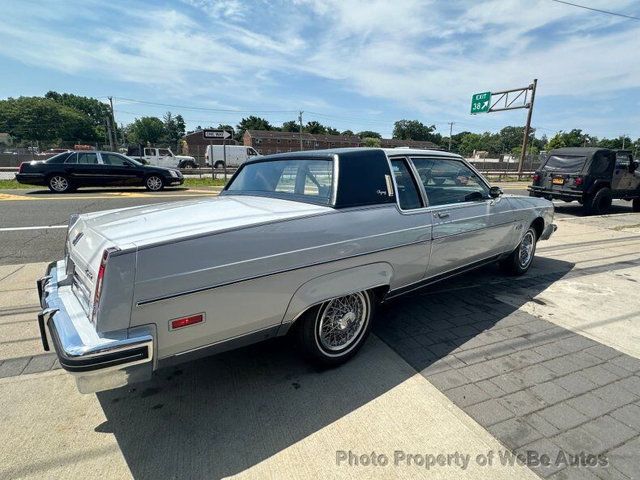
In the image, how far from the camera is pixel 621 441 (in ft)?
6.79

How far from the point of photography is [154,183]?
14.0 meters

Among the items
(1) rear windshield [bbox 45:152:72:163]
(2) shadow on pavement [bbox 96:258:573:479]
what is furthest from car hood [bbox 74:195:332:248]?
(1) rear windshield [bbox 45:152:72:163]

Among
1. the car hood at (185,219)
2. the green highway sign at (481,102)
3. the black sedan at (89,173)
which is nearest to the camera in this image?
the car hood at (185,219)

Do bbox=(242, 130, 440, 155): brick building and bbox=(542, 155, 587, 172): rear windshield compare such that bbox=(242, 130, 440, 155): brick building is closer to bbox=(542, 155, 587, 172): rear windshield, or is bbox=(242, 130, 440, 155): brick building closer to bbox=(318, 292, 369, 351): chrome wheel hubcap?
bbox=(542, 155, 587, 172): rear windshield

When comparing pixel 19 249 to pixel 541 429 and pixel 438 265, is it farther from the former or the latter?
pixel 541 429

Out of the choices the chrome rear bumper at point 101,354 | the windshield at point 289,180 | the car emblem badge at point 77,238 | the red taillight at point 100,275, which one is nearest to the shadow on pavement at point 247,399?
the chrome rear bumper at point 101,354

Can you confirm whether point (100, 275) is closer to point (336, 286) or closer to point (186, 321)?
point (186, 321)

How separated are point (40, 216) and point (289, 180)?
7.89 m

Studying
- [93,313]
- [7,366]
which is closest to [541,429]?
[93,313]

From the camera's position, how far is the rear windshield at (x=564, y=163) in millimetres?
10320

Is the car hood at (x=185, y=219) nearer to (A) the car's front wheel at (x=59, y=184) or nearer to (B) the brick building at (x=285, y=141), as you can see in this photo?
(A) the car's front wheel at (x=59, y=184)

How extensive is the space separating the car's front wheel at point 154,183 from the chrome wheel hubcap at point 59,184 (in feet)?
8.37

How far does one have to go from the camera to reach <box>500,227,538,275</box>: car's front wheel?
4.75 meters

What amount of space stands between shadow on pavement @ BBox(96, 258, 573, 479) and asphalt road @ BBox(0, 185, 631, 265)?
411cm
